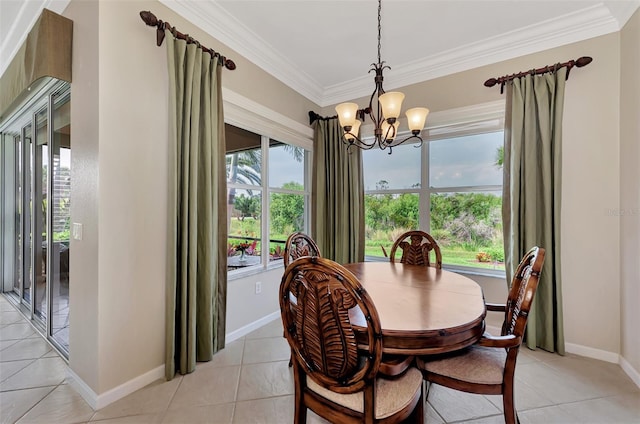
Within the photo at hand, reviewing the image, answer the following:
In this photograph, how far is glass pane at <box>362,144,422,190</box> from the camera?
3301 millimetres

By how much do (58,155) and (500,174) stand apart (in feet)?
13.2

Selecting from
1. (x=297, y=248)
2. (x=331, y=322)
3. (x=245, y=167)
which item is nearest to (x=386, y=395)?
(x=331, y=322)

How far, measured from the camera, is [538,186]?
2.35 meters

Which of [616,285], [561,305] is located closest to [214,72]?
[561,305]

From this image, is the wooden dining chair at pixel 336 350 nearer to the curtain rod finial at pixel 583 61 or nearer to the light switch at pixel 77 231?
the light switch at pixel 77 231

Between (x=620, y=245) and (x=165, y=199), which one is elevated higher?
(x=165, y=199)

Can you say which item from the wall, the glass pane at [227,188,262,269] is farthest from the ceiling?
the glass pane at [227,188,262,269]

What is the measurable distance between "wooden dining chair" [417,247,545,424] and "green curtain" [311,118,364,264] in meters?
1.90

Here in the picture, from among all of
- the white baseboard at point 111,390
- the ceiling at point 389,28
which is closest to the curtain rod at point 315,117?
the ceiling at point 389,28

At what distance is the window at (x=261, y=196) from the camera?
2.68 metres

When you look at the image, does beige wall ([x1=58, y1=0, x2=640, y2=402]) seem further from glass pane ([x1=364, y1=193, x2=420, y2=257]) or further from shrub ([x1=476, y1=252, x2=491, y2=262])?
glass pane ([x1=364, y1=193, x2=420, y2=257])

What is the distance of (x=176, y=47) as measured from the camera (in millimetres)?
1904

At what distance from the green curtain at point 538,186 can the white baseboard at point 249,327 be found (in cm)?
234

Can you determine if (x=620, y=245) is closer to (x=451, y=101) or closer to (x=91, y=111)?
(x=451, y=101)
